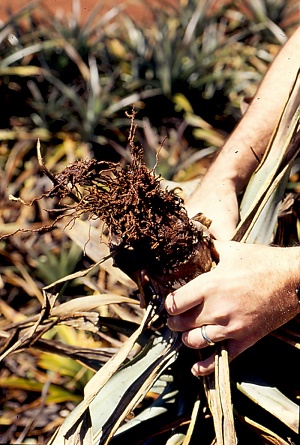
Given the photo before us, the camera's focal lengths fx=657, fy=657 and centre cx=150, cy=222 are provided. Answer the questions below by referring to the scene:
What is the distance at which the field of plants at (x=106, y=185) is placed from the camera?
155cm

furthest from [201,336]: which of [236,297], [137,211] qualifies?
[137,211]

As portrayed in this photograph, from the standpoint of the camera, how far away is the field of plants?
1549 mm

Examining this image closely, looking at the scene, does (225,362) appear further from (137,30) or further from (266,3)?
(266,3)

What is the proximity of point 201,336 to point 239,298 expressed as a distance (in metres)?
0.13

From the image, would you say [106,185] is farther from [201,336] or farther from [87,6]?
[87,6]

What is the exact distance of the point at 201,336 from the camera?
144cm

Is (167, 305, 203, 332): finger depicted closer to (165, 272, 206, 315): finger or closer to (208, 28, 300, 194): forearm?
(165, 272, 206, 315): finger

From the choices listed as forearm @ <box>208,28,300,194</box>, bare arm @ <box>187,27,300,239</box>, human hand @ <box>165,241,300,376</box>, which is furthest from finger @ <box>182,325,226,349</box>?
forearm @ <box>208,28,300,194</box>

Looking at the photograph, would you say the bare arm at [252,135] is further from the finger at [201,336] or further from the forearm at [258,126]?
the finger at [201,336]

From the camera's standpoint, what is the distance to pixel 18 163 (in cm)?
282

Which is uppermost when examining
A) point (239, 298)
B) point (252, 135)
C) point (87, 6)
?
point (87, 6)

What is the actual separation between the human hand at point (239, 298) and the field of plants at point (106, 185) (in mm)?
128

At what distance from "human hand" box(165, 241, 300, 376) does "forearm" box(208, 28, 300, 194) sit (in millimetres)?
399

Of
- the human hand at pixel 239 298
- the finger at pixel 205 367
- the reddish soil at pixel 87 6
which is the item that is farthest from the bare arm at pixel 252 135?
the reddish soil at pixel 87 6
